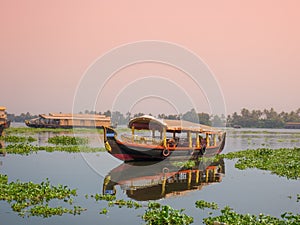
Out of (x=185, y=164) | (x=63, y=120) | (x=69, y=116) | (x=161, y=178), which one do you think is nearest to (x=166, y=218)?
(x=161, y=178)

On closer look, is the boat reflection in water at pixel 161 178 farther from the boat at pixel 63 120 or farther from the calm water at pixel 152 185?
the boat at pixel 63 120

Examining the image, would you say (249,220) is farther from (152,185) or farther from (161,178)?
(161,178)

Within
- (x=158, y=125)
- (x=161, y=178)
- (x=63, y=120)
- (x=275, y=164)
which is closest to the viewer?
(x=161, y=178)

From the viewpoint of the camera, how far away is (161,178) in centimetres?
1716

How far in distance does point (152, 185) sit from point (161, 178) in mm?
1855

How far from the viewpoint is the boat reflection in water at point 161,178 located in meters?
14.0

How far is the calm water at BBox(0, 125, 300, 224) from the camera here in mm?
10656

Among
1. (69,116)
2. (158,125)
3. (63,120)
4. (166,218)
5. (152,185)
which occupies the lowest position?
(152,185)

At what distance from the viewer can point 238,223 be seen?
9.19 m

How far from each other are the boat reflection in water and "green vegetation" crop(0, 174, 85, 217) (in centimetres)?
214

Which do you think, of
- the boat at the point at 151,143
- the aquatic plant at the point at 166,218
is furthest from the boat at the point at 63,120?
the aquatic plant at the point at 166,218

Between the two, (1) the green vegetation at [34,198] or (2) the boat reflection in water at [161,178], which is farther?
(2) the boat reflection in water at [161,178]

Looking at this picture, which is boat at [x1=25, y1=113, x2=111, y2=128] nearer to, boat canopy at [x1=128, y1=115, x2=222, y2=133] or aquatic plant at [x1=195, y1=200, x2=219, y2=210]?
boat canopy at [x1=128, y1=115, x2=222, y2=133]

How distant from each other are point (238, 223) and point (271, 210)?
294cm
